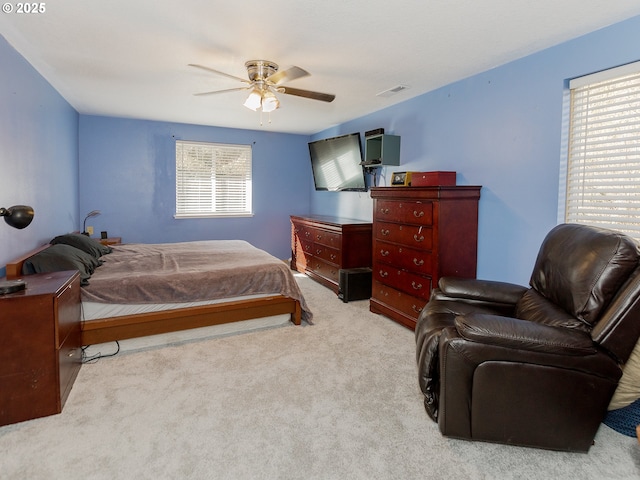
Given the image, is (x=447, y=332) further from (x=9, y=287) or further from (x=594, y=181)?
(x=9, y=287)

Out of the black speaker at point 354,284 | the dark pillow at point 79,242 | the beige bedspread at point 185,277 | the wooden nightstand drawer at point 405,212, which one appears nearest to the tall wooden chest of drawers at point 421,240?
the wooden nightstand drawer at point 405,212

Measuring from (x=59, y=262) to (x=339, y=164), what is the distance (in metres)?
3.83

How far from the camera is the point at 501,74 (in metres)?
3.12

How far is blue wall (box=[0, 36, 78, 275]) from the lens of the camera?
257cm

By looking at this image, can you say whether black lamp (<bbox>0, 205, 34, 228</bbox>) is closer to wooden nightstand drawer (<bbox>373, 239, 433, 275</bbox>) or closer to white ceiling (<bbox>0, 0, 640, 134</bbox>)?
white ceiling (<bbox>0, 0, 640, 134</bbox>)

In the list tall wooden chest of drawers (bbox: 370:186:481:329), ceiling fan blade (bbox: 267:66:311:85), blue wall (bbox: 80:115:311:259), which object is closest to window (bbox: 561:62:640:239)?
tall wooden chest of drawers (bbox: 370:186:481:329)

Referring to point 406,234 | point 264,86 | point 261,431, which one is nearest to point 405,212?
point 406,234

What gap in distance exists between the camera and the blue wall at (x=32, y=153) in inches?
101

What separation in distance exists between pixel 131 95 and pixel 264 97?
81.6 inches

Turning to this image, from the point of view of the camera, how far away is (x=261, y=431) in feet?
6.51

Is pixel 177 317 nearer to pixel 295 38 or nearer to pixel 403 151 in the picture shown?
pixel 295 38

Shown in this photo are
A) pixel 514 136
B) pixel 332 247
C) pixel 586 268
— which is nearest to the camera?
pixel 586 268

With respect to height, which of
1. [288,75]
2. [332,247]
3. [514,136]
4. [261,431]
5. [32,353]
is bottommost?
[261,431]

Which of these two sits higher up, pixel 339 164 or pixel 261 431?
pixel 339 164
